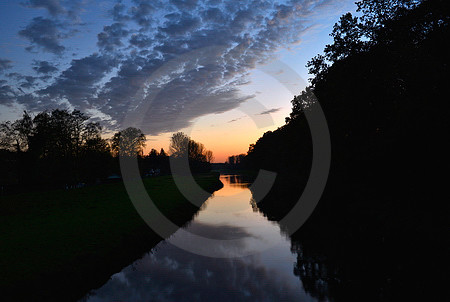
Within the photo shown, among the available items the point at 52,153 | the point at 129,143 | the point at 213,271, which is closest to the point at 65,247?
the point at 213,271

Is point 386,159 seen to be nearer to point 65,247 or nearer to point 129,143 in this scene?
point 65,247

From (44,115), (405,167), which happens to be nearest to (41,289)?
(405,167)

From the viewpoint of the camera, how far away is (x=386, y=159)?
104 feet

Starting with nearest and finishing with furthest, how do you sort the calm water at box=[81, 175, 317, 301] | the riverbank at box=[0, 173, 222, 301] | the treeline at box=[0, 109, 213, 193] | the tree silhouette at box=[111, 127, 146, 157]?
the riverbank at box=[0, 173, 222, 301] → the calm water at box=[81, 175, 317, 301] → the treeline at box=[0, 109, 213, 193] → the tree silhouette at box=[111, 127, 146, 157]

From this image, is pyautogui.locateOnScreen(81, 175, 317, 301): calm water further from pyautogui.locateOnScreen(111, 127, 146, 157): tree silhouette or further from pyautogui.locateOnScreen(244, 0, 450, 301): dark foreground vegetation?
pyautogui.locateOnScreen(111, 127, 146, 157): tree silhouette

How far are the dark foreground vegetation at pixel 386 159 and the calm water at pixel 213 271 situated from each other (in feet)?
5.36

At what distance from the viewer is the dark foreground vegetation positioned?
15.7 meters

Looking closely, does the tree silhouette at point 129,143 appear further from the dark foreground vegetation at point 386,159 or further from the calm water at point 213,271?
the calm water at point 213,271

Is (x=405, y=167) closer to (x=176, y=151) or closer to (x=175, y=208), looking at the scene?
(x=175, y=208)

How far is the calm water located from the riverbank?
4.12 ft

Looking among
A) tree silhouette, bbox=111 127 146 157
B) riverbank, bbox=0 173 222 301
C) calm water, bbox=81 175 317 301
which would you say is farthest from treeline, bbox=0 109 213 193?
calm water, bbox=81 175 317 301

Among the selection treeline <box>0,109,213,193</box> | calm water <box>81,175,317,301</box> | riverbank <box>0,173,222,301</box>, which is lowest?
calm water <box>81,175,317,301</box>

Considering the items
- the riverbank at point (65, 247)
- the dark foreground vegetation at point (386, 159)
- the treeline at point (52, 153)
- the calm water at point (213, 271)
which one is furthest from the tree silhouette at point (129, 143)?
the calm water at point (213, 271)

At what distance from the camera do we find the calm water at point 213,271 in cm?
1484
